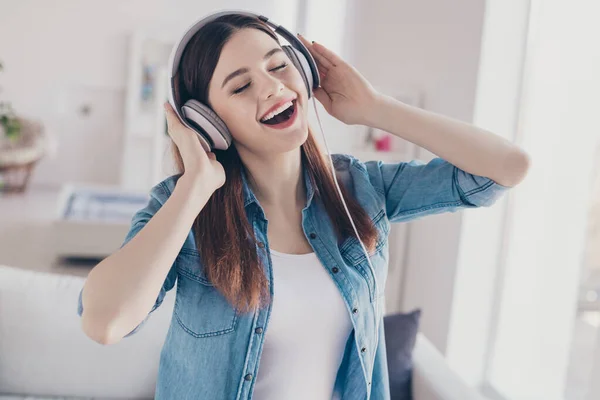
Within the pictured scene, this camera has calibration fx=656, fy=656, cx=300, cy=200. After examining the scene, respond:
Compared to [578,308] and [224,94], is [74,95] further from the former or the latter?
[224,94]

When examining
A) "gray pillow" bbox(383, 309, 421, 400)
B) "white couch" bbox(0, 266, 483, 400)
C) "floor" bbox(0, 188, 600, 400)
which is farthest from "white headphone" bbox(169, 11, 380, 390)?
"floor" bbox(0, 188, 600, 400)

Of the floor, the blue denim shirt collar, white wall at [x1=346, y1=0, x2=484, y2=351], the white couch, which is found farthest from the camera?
white wall at [x1=346, y1=0, x2=484, y2=351]

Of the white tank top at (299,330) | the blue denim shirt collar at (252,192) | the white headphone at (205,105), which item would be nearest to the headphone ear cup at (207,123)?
the white headphone at (205,105)

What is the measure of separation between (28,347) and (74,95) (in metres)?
5.38

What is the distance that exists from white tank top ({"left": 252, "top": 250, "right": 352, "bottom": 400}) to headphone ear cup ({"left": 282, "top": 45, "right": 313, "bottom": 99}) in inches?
11.9

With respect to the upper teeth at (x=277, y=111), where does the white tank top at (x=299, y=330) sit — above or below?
below

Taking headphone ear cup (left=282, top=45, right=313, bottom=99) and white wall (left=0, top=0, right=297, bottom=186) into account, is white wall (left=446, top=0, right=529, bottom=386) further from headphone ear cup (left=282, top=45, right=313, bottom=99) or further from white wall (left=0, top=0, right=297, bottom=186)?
white wall (left=0, top=0, right=297, bottom=186)

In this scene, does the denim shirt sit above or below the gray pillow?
above

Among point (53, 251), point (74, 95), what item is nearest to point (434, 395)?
point (53, 251)

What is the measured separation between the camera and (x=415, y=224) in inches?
116

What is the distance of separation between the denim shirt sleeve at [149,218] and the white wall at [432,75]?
1618 millimetres

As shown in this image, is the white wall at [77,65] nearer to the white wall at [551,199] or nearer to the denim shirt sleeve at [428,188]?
the white wall at [551,199]

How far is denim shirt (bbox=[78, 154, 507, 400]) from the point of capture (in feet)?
3.56

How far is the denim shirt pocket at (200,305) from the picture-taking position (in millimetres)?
1085
